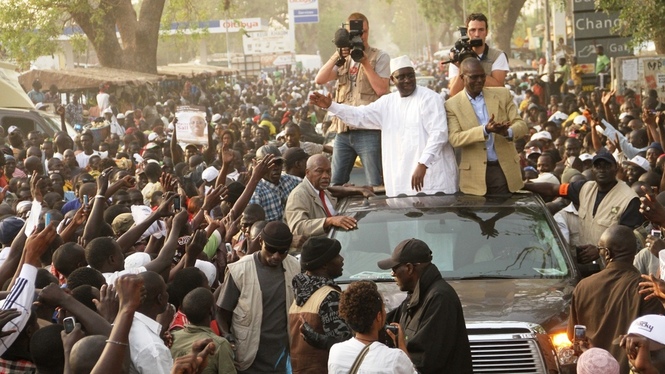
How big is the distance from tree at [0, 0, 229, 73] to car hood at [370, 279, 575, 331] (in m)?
28.8

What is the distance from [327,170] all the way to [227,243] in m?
1.01

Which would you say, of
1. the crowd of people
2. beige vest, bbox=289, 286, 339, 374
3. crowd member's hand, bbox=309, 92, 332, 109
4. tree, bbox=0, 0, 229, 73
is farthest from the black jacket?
tree, bbox=0, 0, 229, 73

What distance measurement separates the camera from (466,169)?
361 inches

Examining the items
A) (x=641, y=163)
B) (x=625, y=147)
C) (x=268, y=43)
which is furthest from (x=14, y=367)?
(x=268, y=43)

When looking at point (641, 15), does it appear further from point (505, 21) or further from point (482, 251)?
point (505, 21)

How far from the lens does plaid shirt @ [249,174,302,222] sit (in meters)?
9.57

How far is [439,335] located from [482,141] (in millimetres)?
3400

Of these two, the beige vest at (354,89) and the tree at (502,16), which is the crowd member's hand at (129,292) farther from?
the tree at (502,16)

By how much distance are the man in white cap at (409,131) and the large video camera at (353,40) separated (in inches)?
24.6

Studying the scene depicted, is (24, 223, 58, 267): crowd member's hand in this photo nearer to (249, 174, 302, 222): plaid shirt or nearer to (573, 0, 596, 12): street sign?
(249, 174, 302, 222): plaid shirt

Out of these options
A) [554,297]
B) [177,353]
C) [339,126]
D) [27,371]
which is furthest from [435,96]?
[27,371]

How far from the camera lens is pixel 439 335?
581 cm

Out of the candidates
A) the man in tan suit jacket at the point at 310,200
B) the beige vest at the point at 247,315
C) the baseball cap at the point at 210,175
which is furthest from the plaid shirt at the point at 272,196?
the baseball cap at the point at 210,175

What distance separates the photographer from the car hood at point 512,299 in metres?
6.75
